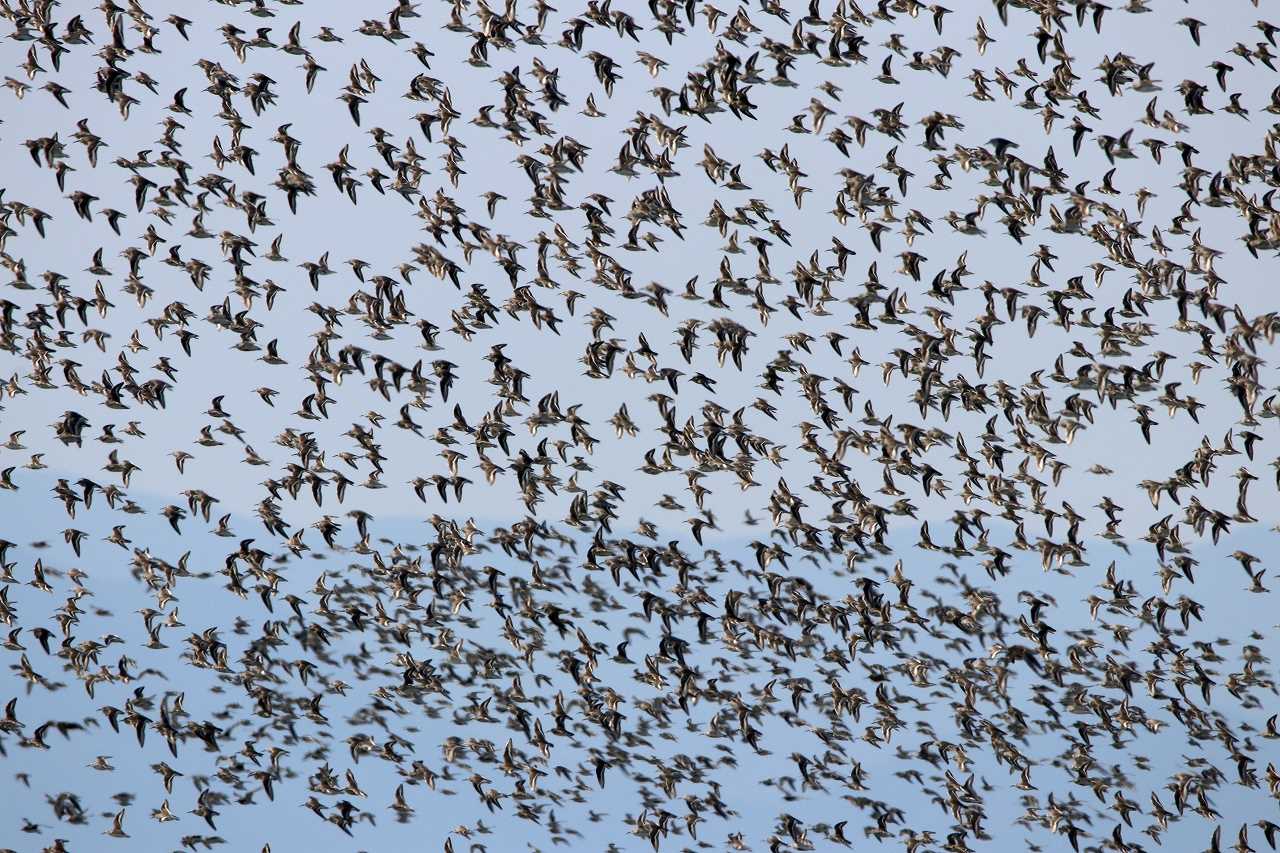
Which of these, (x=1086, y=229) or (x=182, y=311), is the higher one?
(x=1086, y=229)

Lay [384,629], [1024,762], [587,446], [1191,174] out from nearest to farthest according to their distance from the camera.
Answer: [1191,174] → [587,446] → [1024,762] → [384,629]

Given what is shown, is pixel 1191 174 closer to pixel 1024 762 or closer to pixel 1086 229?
pixel 1086 229

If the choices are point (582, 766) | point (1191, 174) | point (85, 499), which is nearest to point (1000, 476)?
point (1191, 174)

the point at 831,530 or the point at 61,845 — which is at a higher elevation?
the point at 831,530

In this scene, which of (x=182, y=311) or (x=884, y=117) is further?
(x=182, y=311)

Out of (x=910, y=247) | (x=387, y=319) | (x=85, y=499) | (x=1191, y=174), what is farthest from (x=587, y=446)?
(x=1191, y=174)

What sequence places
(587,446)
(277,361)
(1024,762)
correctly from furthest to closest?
1. (1024,762)
2. (587,446)
3. (277,361)

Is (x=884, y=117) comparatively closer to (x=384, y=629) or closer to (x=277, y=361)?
(x=277, y=361)

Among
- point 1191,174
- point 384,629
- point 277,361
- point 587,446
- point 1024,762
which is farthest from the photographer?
point 384,629

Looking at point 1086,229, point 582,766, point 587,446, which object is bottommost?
point 582,766
